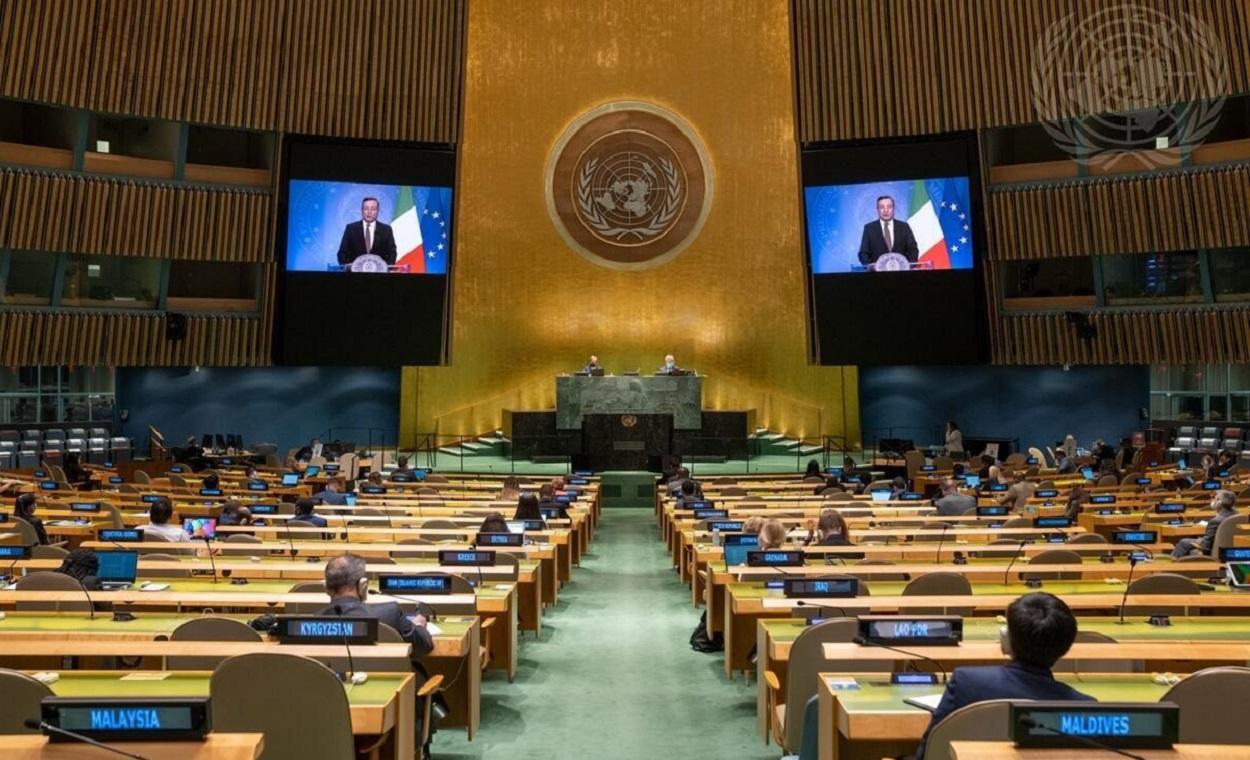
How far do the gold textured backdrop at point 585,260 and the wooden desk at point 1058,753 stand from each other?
79.1 ft

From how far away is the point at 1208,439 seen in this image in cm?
2291

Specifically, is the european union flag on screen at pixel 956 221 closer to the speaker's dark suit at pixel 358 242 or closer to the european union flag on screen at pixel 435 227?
the european union flag on screen at pixel 435 227

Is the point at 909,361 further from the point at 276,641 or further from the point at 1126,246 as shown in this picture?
the point at 276,641

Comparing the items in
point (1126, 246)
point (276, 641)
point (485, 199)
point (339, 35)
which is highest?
point (339, 35)

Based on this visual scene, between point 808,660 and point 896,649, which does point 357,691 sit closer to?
point 808,660

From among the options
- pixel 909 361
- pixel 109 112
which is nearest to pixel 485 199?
pixel 109 112

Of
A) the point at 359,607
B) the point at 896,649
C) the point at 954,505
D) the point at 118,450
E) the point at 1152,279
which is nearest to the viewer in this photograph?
the point at 896,649

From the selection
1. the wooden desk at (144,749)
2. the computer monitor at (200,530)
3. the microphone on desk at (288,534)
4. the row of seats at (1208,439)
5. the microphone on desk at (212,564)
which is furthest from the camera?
the row of seats at (1208,439)

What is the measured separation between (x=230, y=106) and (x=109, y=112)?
212cm

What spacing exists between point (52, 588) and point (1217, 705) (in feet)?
19.0

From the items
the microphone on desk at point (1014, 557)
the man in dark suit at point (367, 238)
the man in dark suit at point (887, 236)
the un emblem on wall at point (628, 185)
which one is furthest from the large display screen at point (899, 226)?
the microphone on desk at point (1014, 557)

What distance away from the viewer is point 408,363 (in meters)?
23.6

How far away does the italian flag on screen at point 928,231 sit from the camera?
75.4ft

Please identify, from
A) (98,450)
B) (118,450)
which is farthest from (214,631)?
(118,450)
